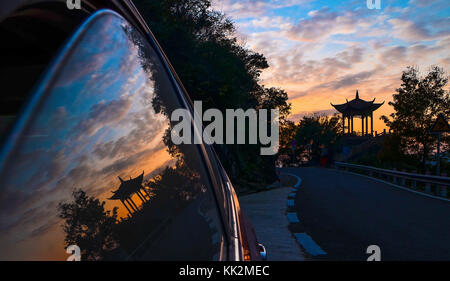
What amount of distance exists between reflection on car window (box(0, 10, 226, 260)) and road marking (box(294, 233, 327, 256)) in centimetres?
449

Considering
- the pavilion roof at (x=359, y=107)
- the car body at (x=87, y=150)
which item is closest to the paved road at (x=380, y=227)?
the car body at (x=87, y=150)

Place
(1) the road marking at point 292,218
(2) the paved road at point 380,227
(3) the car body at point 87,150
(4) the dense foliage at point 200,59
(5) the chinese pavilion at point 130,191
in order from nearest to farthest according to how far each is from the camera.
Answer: (3) the car body at point 87,150, (5) the chinese pavilion at point 130,191, (2) the paved road at point 380,227, (1) the road marking at point 292,218, (4) the dense foliage at point 200,59

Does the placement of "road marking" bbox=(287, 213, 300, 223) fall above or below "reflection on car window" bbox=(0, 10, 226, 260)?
below

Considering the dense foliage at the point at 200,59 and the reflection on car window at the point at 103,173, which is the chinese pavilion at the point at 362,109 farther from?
A: the reflection on car window at the point at 103,173

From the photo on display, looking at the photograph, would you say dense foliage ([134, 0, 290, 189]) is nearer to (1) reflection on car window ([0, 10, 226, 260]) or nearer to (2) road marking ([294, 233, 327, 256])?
(2) road marking ([294, 233, 327, 256])

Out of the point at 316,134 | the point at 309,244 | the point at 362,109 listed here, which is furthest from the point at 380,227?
the point at 316,134

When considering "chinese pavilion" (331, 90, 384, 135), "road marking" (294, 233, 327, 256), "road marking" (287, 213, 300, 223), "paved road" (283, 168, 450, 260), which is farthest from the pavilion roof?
"road marking" (294, 233, 327, 256)

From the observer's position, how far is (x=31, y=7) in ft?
2.42

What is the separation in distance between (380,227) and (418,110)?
113 feet

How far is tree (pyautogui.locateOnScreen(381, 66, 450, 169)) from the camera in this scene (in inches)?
1463

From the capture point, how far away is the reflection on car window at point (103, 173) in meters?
0.61

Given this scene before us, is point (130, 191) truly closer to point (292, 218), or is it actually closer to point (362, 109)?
point (292, 218)

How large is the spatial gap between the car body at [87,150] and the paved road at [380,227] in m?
4.54
